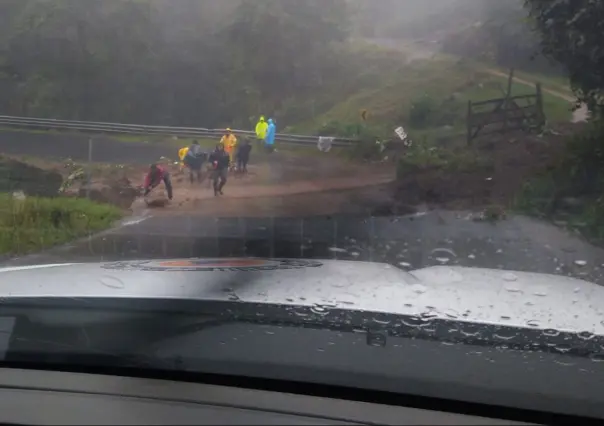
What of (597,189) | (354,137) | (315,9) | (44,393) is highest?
(315,9)

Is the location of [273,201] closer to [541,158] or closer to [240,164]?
[240,164]

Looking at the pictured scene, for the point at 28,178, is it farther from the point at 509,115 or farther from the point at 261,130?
the point at 509,115

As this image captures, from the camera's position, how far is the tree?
4457mm

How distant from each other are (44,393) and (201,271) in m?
1.10

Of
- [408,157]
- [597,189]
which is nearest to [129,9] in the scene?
[408,157]

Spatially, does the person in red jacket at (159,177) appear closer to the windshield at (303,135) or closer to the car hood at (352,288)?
the windshield at (303,135)

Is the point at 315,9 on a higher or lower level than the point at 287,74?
higher

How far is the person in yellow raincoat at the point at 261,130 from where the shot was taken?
5.08 metres

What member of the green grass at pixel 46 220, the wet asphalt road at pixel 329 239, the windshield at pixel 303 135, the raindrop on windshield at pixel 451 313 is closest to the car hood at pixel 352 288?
the raindrop on windshield at pixel 451 313

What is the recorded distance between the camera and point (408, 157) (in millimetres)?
5086

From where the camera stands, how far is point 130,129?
17.3ft

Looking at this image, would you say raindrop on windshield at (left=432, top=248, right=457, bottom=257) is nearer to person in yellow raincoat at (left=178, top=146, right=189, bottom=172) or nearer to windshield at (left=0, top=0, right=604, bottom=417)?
windshield at (left=0, top=0, right=604, bottom=417)

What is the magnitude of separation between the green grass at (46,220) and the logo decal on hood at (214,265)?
2.87 feet

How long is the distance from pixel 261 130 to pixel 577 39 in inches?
80.5
